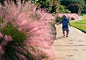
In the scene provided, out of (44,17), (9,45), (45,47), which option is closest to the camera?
(9,45)

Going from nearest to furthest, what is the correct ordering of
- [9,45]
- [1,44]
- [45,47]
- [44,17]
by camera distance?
[1,44]
[9,45]
[45,47]
[44,17]

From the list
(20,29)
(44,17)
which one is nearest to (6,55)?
(20,29)

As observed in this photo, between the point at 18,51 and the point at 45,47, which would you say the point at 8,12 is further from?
the point at 45,47

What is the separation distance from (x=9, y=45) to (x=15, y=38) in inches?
8.3

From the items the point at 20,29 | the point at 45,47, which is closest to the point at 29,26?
the point at 20,29

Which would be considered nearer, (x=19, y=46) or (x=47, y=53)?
(x=19, y=46)

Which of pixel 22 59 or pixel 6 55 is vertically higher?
pixel 6 55

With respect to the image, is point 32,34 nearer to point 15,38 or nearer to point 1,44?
point 15,38

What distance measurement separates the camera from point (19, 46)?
146 inches

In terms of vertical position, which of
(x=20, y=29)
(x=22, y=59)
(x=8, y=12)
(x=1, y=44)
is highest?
(x=8, y=12)

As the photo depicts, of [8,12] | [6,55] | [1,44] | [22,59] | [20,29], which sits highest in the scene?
[8,12]

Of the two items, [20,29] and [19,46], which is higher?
[20,29]

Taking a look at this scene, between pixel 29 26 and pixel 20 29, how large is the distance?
0.22 m

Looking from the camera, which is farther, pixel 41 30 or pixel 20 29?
pixel 41 30
